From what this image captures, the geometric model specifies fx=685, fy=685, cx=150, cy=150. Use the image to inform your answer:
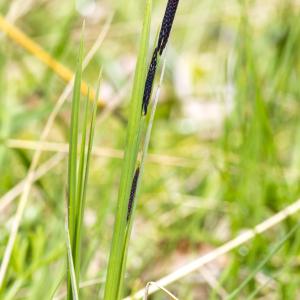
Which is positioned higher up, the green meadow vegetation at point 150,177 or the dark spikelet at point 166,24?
the dark spikelet at point 166,24

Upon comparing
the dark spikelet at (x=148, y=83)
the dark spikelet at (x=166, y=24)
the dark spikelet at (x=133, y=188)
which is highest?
the dark spikelet at (x=166, y=24)

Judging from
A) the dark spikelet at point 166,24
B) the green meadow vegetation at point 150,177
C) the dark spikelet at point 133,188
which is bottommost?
the green meadow vegetation at point 150,177

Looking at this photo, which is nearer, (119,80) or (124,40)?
(119,80)

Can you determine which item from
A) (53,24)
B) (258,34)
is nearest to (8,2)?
(53,24)

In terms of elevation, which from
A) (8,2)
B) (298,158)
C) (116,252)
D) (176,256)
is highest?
(8,2)

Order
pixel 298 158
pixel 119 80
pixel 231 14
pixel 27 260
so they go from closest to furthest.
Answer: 1. pixel 27 260
2. pixel 298 158
3. pixel 119 80
4. pixel 231 14

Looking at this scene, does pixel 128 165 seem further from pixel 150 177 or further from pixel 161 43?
pixel 150 177

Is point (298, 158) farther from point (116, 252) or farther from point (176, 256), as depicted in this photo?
point (116, 252)
